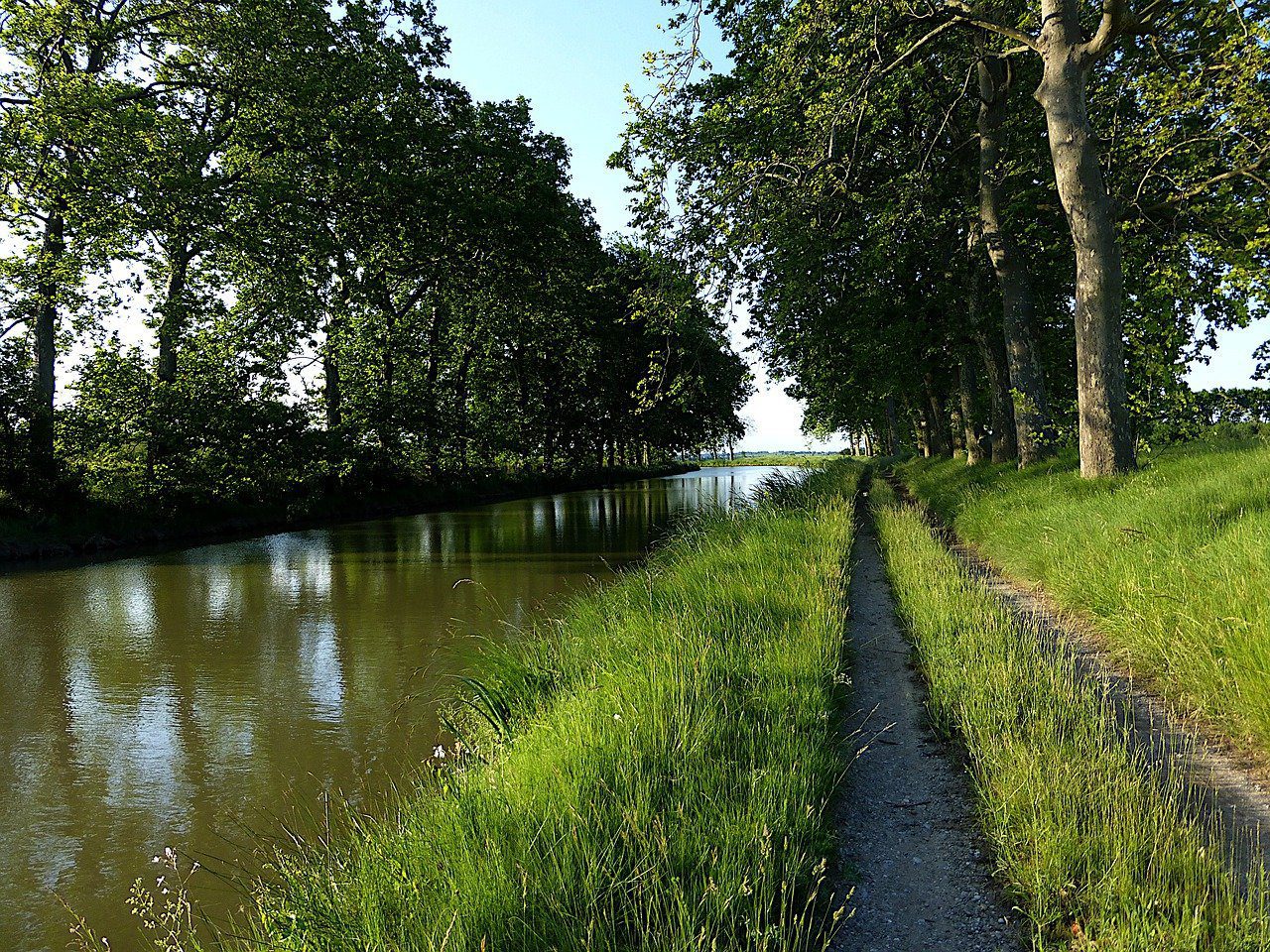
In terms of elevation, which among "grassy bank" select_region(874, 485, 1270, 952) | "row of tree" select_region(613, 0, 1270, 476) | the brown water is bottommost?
the brown water

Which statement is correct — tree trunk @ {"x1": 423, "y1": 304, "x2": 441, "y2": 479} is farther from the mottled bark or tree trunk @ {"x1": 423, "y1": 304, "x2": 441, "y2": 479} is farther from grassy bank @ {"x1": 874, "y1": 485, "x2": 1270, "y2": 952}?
grassy bank @ {"x1": 874, "y1": 485, "x2": 1270, "y2": 952}

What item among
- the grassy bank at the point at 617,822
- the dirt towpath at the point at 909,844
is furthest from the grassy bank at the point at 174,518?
the dirt towpath at the point at 909,844

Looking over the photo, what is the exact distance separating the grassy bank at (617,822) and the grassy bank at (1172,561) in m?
2.20

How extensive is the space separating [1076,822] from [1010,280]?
13.7m

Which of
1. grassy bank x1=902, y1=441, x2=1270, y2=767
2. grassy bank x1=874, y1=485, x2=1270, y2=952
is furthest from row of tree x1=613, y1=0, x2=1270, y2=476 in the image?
grassy bank x1=874, y1=485, x2=1270, y2=952

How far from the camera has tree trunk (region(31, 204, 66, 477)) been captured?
18.5 meters

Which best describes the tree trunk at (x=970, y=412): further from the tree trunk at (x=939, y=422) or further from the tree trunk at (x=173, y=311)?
the tree trunk at (x=173, y=311)

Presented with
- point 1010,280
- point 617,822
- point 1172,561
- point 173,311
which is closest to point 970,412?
point 1010,280

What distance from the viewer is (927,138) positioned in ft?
55.8

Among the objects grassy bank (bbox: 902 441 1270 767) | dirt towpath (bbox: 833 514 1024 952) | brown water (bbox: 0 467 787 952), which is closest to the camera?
dirt towpath (bbox: 833 514 1024 952)

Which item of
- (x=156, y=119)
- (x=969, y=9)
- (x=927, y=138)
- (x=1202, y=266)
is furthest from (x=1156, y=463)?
(x=156, y=119)

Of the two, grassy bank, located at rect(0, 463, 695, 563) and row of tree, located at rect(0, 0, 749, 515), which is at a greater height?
row of tree, located at rect(0, 0, 749, 515)

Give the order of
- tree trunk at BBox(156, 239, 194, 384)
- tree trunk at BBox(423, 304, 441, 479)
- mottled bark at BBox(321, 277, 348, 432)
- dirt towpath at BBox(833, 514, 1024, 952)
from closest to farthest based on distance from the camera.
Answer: dirt towpath at BBox(833, 514, 1024, 952) → tree trunk at BBox(156, 239, 194, 384) → mottled bark at BBox(321, 277, 348, 432) → tree trunk at BBox(423, 304, 441, 479)

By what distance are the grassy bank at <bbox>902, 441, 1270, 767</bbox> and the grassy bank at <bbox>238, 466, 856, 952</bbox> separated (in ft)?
7.21
